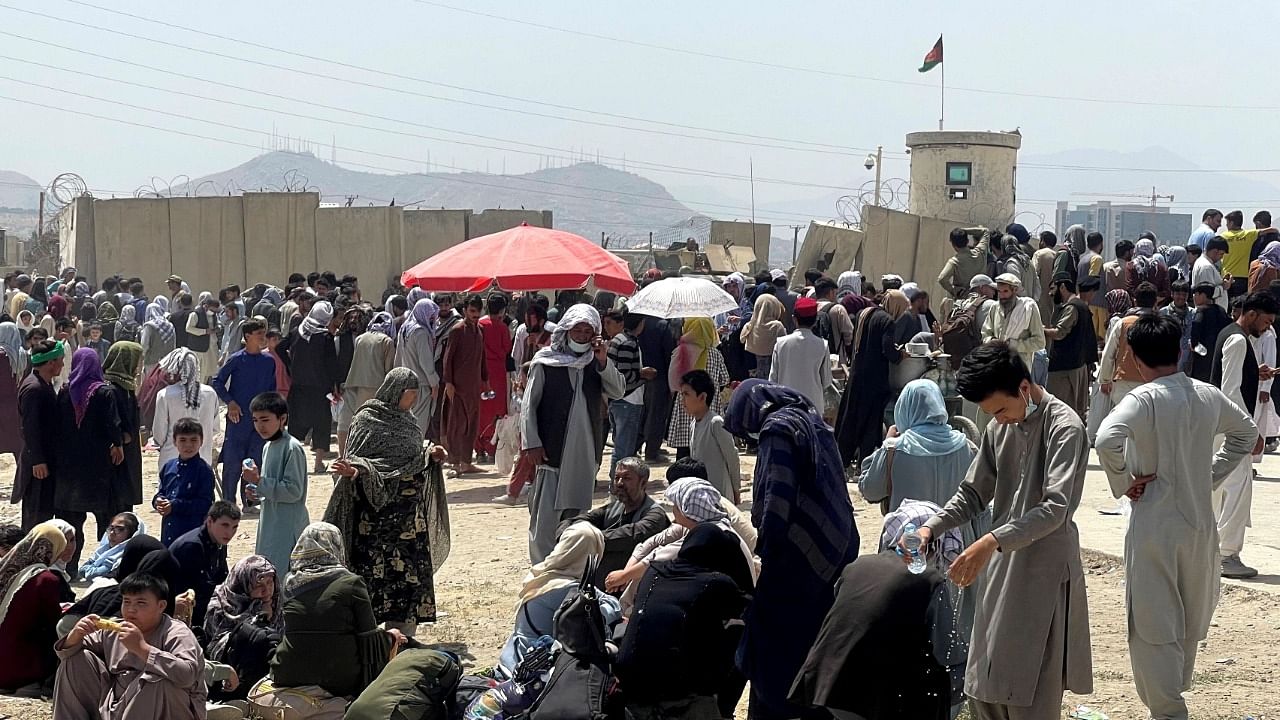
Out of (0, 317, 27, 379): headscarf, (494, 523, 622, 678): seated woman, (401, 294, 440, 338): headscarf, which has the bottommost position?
(494, 523, 622, 678): seated woman

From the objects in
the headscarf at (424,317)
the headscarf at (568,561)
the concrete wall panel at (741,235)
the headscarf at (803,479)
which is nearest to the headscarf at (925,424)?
the headscarf at (803,479)

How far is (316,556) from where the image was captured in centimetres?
581

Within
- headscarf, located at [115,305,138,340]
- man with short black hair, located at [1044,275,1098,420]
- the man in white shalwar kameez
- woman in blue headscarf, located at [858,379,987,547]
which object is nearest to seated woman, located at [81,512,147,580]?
woman in blue headscarf, located at [858,379,987,547]

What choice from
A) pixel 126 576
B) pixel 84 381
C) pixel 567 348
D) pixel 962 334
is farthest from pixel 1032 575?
pixel 962 334

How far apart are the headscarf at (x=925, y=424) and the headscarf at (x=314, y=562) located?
2424 mm

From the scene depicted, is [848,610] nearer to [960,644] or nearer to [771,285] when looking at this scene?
[960,644]

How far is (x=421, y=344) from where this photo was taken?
1168 cm

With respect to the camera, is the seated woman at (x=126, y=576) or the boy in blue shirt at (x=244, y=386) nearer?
the seated woman at (x=126, y=576)

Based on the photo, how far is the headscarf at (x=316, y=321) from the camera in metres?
12.5

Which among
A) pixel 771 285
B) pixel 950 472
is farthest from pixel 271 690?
pixel 771 285

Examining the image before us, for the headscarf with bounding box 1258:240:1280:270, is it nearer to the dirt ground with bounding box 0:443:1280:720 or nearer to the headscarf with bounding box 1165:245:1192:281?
the headscarf with bounding box 1165:245:1192:281

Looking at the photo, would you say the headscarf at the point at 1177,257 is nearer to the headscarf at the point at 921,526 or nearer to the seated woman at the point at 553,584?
the seated woman at the point at 553,584

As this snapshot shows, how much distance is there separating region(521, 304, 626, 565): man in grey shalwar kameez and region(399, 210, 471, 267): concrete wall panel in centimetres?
1471

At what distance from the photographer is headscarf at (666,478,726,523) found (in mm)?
5262
